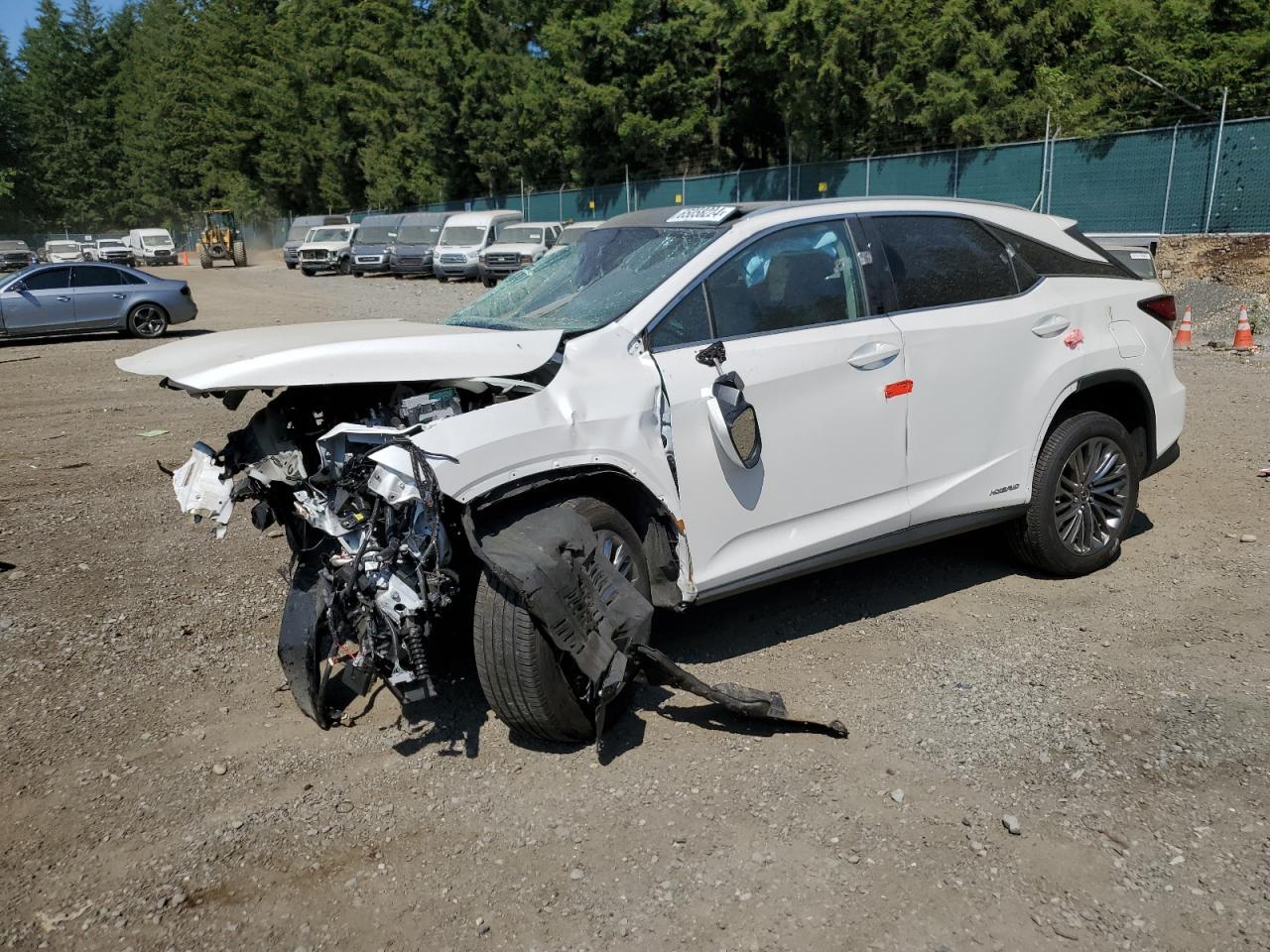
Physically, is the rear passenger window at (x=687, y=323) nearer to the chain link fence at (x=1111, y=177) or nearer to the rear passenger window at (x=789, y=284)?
the rear passenger window at (x=789, y=284)

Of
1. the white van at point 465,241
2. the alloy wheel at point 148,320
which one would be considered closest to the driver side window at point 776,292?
the alloy wheel at point 148,320

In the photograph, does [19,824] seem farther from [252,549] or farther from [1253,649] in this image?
[1253,649]

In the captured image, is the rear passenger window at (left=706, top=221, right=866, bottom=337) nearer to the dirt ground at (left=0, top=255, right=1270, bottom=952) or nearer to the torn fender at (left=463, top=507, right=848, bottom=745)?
the torn fender at (left=463, top=507, right=848, bottom=745)

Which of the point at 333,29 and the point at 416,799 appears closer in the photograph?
the point at 416,799

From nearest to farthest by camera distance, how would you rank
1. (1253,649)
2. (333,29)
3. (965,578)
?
(1253,649)
(965,578)
(333,29)

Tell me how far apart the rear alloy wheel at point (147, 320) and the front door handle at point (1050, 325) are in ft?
59.3

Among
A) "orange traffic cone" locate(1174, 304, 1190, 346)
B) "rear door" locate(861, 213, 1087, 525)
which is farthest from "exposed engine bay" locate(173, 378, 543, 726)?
"orange traffic cone" locate(1174, 304, 1190, 346)

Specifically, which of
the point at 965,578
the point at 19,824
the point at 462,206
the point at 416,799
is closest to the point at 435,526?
the point at 416,799

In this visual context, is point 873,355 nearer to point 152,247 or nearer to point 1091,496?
point 1091,496

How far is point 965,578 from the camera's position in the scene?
5340mm

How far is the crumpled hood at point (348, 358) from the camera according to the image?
3.51 metres

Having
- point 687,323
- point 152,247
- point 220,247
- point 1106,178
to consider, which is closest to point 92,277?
point 687,323

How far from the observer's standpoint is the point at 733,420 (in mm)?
3889

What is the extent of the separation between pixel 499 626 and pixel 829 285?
2061 millimetres
